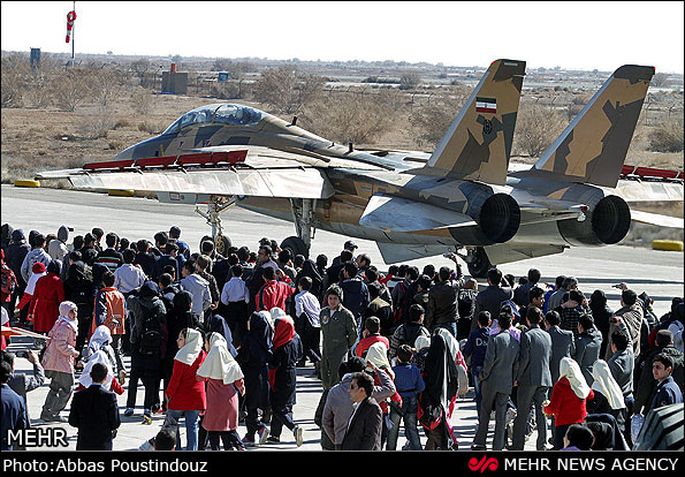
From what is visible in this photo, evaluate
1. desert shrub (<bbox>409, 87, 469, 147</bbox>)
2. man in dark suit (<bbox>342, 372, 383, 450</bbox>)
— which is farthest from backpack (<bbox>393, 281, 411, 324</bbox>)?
desert shrub (<bbox>409, 87, 469, 147</bbox>)

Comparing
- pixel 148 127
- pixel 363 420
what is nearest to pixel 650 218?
pixel 363 420

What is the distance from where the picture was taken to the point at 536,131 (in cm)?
4000

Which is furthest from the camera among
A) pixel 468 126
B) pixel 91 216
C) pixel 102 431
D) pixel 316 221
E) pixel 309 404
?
pixel 91 216

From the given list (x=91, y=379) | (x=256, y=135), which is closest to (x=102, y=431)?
(x=91, y=379)

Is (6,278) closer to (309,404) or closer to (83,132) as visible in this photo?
(309,404)

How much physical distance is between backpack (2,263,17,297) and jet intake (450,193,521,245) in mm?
7565

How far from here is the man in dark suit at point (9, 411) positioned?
28.2 feet

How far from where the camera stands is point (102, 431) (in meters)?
9.31

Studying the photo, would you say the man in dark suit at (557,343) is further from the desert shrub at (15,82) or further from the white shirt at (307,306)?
the desert shrub at (15,82)

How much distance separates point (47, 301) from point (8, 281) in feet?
3.63

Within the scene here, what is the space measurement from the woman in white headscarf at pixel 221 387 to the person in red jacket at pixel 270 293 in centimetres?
284

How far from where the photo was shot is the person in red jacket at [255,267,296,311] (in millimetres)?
13453

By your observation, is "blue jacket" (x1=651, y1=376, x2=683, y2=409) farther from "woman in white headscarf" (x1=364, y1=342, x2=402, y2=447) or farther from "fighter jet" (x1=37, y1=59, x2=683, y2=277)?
"fighter jet" (x1=37, y1=59, x2=683, y2=277)

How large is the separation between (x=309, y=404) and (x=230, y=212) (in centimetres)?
2144
